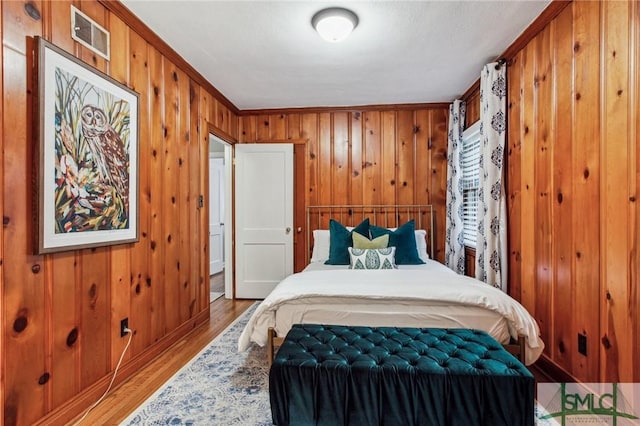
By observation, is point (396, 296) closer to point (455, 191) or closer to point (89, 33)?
point (455, 191)

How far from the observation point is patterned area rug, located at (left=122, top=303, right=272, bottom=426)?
1815 mm

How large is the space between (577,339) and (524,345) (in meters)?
0.30

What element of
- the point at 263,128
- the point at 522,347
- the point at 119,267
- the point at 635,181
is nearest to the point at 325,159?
the point at 263,128

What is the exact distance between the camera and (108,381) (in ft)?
6.81

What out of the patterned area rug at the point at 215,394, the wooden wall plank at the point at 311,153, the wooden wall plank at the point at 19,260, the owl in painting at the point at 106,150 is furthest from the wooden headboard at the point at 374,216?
the wooden wall plank at the point at 19,260

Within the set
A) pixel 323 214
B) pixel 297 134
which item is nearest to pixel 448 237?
pixel 323 214

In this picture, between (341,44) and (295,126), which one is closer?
(341,44)

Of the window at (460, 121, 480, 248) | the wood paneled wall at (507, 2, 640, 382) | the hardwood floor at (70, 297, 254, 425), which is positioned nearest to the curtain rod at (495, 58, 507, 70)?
the wood paneled wall at (507, 2, 640, 382)

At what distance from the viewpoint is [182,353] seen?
2676 mm

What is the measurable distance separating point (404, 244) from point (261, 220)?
6.19 feet

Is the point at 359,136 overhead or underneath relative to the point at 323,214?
overhead

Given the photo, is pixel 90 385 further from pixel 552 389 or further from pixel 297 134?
pixel 297 134

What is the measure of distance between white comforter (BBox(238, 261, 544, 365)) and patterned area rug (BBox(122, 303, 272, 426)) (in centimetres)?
26

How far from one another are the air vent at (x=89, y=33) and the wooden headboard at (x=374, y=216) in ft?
9.08
